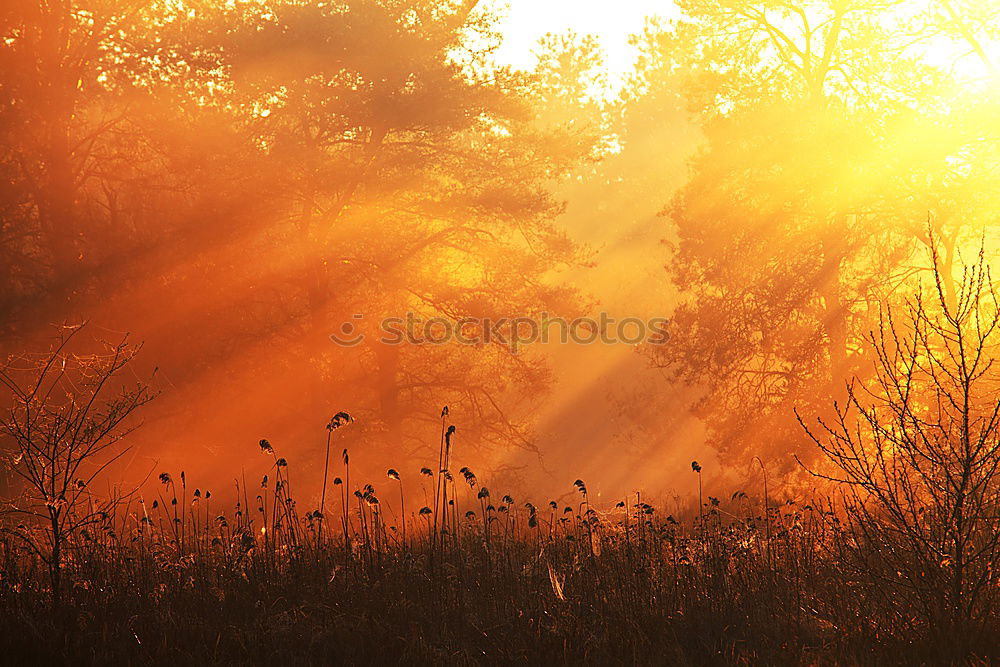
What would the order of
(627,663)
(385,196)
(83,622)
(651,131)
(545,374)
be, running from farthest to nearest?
(651,131) < (545,374) < (385,196) < (83,622) < (627,663)

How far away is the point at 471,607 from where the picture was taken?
6.17 meters

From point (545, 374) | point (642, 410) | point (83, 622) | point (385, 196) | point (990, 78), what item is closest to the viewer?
point (83, 622)

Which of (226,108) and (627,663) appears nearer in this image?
(627,663)

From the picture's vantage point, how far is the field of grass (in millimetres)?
5422

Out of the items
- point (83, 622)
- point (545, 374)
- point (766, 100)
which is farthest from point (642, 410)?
point (83, 622)

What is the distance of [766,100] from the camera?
18281 mm

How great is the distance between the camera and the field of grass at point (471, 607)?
5422 millimetres

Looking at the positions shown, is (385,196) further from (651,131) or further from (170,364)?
(651,131)

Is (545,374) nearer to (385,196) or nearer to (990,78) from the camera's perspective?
(385,196)

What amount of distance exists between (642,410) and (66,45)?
22.3 meters

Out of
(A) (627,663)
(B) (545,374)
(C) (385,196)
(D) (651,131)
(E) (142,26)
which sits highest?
(D) (651,131)

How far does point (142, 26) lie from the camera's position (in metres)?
17.8

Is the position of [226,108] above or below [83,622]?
above

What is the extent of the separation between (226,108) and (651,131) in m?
36.6
